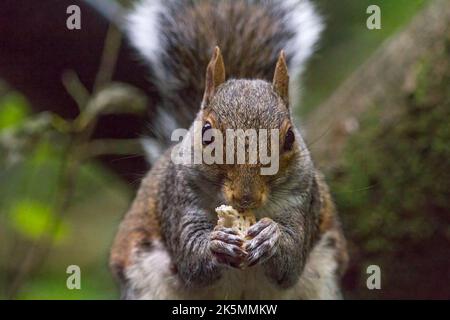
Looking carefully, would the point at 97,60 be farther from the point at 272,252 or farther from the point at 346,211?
the point at 272,252

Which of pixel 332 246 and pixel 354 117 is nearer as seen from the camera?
pixel 332 246

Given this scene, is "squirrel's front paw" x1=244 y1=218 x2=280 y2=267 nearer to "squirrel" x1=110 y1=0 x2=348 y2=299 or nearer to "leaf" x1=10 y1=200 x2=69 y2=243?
"squirrel" x1=110 y1=0 x2=348 y2=299

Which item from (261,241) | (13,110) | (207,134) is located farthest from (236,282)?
(13,110)

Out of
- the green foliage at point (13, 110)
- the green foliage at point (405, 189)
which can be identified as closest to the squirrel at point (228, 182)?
the green foliage at point (405, 189)

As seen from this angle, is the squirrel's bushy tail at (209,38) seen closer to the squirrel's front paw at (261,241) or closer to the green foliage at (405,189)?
the green foliage at (405,189)

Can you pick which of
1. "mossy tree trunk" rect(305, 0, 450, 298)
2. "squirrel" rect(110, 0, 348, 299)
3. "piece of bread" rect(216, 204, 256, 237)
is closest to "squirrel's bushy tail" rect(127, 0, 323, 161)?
"squirrel" rect(110, 0, 348, 299)

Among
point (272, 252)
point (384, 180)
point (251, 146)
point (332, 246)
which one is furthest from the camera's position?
point (384, 180)

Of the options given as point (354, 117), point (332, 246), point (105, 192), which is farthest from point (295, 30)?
point (105, 192)
